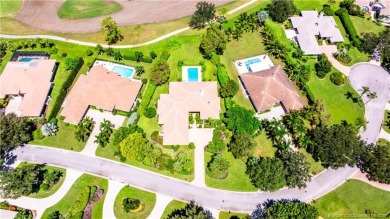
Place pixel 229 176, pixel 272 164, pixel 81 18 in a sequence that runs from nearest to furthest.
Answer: pixel 272 164 < pixel 229 176 < pixel 81 18

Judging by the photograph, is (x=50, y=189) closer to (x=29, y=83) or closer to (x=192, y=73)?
(x=29, y=83)

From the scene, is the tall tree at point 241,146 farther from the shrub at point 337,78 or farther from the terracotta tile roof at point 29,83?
the terracotta tile roof at point 29,83

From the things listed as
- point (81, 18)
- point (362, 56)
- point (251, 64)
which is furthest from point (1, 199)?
point (362, 56)

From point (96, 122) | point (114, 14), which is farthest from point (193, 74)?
point (114, 14)

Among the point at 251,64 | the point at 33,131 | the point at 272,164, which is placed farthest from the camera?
the point at 251,64

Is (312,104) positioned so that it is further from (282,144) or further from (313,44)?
(313,44)

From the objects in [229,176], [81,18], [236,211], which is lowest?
[236,211]
